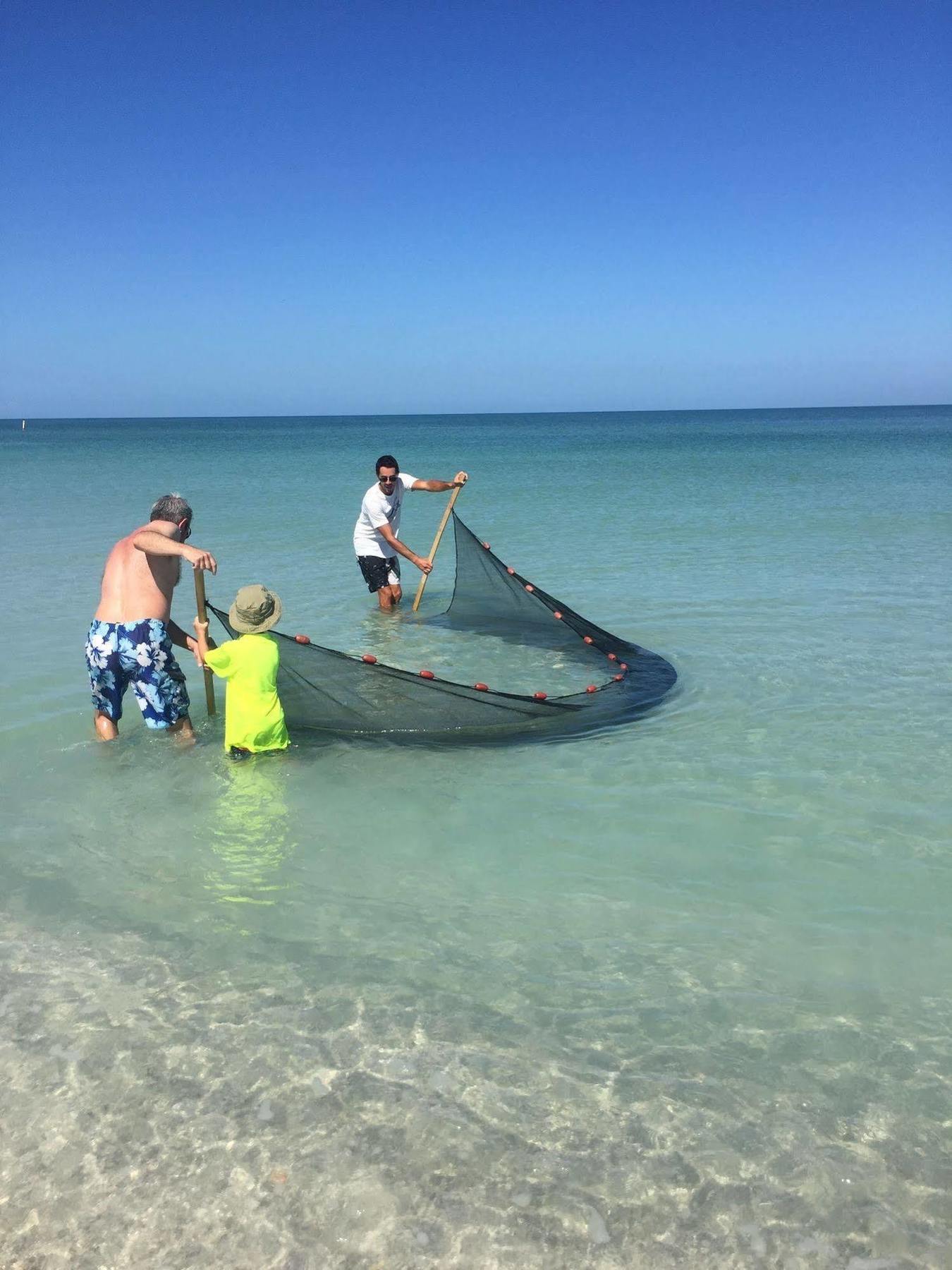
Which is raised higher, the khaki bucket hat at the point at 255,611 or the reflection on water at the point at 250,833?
the khaki bucket hat at the point at 255,611

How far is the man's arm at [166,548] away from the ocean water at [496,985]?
129 centimetres

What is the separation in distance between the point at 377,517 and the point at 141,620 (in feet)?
13.6

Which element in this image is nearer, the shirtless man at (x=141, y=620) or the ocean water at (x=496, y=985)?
the ocean water at (x=496, y=985)

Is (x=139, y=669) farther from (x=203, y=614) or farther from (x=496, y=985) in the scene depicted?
(x=496, y=985)

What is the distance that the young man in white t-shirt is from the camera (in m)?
9.37

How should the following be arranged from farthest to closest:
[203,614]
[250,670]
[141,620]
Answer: [203,614], [141,620], [250,670]

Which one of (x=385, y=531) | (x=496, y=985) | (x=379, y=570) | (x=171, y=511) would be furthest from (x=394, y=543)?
(x=496, y=985)

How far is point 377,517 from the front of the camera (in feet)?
31.2

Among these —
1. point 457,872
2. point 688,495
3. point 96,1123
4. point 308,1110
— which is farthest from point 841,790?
point 688,495

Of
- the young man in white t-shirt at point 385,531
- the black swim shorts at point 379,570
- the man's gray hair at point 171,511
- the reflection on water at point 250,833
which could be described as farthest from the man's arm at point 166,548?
the black swim shorts at point 379,570

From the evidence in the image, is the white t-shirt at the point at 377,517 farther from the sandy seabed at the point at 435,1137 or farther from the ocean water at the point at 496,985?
the sandy seabed at the point at 435,1137

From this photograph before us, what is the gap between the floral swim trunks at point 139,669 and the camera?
5.60 metres

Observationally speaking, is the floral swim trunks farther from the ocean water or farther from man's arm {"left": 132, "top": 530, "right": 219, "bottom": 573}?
man's arm {"left": 132, "top": 530, "right": 219, "bottom": 573}

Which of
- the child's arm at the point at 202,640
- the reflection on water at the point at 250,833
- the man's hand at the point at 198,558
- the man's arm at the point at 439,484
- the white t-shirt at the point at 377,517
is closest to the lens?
the reflection on water at the point at 250,833
